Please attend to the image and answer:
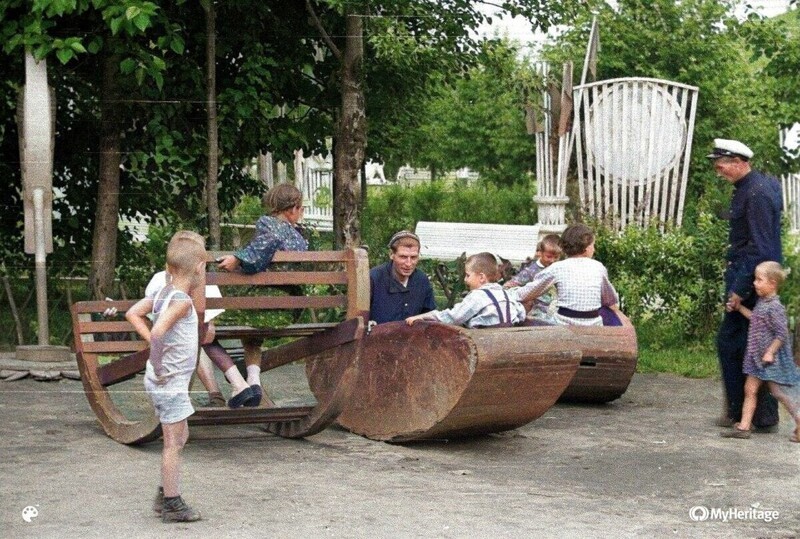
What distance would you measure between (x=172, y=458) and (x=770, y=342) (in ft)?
12.4

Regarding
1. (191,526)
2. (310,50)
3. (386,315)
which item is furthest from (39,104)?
(191,526)

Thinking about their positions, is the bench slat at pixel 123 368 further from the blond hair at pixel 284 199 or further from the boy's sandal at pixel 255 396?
the blond hair at pixel 284 199

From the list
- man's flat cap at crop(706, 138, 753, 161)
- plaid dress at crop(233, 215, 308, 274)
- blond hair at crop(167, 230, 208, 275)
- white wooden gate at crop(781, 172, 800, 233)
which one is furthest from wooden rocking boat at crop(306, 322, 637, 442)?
white wooden gate at crop(781, 172, 800, 233)

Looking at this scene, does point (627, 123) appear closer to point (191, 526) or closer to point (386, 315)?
point (386, 315)

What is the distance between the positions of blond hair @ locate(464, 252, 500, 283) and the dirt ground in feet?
3.06

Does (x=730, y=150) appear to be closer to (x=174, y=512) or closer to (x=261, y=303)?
(x=261, y=303)

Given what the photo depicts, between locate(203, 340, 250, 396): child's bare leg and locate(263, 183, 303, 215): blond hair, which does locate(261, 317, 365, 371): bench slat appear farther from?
locate(263, 183, 303, 215): blond hair

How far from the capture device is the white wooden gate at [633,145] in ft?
47.8

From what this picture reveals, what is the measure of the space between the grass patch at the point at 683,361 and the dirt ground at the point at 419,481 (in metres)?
1.87

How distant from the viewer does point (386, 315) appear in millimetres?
8781

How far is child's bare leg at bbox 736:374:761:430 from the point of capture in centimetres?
868

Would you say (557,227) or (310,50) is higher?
(310,50)

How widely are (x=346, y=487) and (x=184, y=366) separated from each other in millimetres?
1067

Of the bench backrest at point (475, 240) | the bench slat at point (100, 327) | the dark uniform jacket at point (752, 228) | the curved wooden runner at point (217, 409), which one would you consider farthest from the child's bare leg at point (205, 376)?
the bench backrest at point (475, 240)
